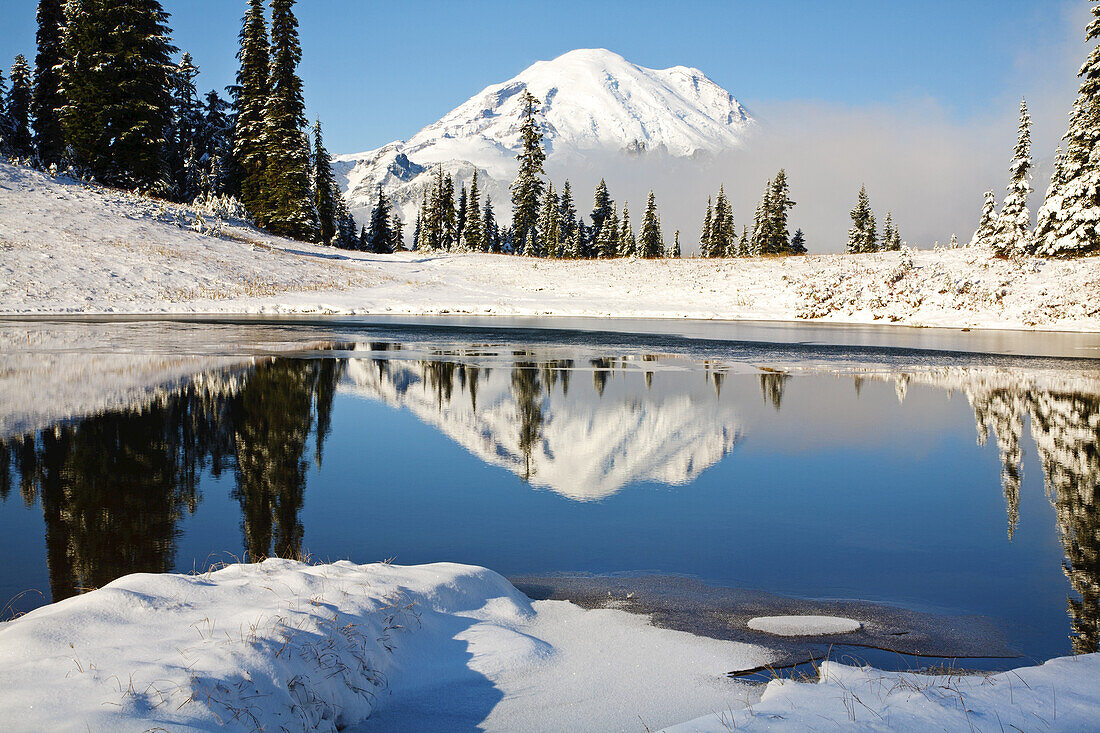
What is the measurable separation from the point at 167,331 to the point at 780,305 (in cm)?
3442

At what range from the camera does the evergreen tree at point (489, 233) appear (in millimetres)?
101812

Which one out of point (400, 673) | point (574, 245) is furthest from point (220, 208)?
point (400, 673)

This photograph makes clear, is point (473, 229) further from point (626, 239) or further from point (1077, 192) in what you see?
point (1077, 192)

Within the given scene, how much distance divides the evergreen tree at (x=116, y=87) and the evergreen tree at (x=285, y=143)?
8.23 metres

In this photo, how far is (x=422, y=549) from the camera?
679cm

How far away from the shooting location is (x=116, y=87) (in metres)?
50.6

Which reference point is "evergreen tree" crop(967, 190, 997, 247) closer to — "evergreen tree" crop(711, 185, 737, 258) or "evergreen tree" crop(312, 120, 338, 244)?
"evergreen tree" crop(711, 185, 737, 258)

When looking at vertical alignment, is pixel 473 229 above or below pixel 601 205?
below

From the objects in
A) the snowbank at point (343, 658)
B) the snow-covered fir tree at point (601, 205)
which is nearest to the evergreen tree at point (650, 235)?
the snow-covered fir tree at point (601, 205)

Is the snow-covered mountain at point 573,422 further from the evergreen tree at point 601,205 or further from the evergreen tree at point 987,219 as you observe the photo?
the evergreen tree at point 601,205

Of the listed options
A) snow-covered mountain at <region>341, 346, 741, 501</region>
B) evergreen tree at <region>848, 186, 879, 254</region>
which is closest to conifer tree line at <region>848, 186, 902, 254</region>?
evergreen tree at <region>848, 186, 879, 254</region>

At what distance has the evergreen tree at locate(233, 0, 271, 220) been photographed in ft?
204

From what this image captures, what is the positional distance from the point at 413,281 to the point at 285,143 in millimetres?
20104

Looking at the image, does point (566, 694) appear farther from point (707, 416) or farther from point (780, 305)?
point (780, 305)
